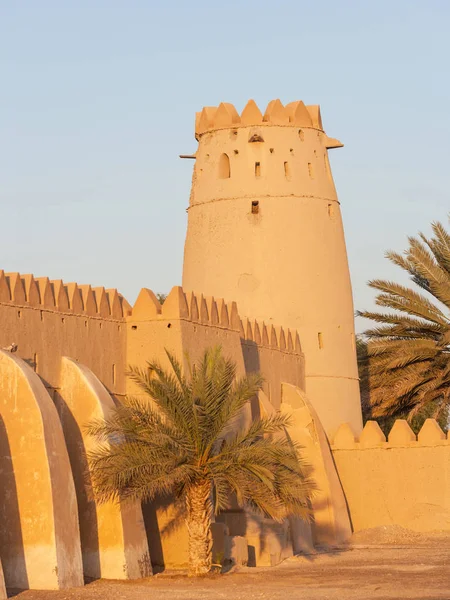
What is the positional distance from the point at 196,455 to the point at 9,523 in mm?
2767

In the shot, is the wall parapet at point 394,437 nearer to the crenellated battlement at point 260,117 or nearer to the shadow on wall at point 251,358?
the shadow on wall at point 251,358

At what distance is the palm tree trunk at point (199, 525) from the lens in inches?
700

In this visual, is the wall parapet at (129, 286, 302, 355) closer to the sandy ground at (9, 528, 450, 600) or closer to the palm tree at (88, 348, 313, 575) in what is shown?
the palm tree at (88, 348, 313, 575)

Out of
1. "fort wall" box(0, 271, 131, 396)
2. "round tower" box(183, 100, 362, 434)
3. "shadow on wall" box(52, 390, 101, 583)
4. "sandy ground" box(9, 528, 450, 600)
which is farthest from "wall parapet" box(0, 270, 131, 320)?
"round tower" box(183, 100, 362, 434)

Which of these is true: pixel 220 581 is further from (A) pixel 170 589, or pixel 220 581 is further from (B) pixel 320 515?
(B) pixel 320 515

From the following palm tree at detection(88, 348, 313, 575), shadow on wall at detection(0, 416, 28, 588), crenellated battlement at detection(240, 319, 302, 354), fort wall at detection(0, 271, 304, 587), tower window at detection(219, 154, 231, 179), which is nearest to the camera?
shadow on wall at detection(0, 416, 28, 588)

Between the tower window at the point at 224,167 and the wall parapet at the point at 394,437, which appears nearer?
the wall parapet at the point at 394,437

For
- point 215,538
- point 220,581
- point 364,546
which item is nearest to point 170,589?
point 220,581

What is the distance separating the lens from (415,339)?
2820cm

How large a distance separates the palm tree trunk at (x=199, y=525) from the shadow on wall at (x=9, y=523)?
8.59ft

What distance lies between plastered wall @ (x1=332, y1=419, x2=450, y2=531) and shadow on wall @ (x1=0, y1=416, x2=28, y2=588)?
10.4m

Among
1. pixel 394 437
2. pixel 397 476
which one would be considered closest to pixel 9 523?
pixel 397 476

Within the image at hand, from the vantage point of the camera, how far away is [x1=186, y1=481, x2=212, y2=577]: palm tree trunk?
1778 cm

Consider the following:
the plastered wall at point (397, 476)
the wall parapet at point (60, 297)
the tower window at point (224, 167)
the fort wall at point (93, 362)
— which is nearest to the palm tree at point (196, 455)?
the fort wall at point (93, 362)
